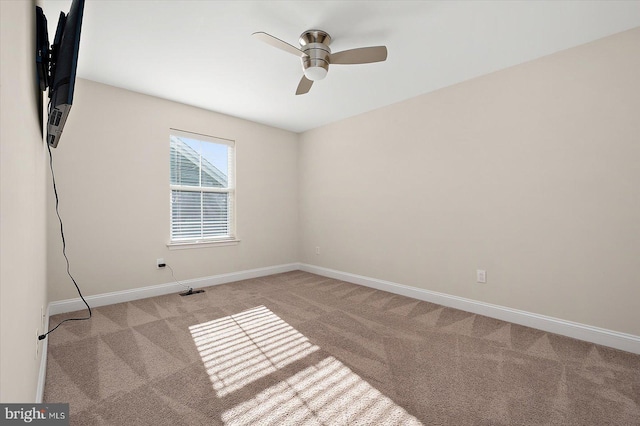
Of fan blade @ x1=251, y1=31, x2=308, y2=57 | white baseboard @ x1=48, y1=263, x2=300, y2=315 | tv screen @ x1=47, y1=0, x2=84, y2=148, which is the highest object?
fan blade @ x1=251, y1=31, x2=308, y2=57

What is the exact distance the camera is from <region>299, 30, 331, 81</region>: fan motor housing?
90.9 inches

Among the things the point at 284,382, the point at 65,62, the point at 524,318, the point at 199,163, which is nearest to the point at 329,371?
the point at 284,382

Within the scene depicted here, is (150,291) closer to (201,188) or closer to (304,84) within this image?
(201,188)

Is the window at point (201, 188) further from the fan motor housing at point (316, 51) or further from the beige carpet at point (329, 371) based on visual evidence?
the fan motor housing at point (316, 51)

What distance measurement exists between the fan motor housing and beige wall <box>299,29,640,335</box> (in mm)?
1661

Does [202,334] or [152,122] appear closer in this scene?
[202,334]

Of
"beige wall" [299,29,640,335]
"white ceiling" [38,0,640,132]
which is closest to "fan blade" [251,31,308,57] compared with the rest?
"white ceiling" [38,0,640,132]

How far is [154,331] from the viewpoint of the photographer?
99.6 inches

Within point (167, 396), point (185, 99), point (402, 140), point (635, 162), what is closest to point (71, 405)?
point (167, 396)

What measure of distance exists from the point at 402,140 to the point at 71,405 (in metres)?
3.87

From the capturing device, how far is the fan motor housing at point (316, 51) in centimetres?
231

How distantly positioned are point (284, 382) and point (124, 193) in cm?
295

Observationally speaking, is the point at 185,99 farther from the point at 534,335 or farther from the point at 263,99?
the point at 534,335

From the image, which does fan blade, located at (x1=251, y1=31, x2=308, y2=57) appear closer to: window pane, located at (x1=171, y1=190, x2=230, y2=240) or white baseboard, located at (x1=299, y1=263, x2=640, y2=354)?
window pane, located at (x1=171, y1=190, x2=230, y2=240)
